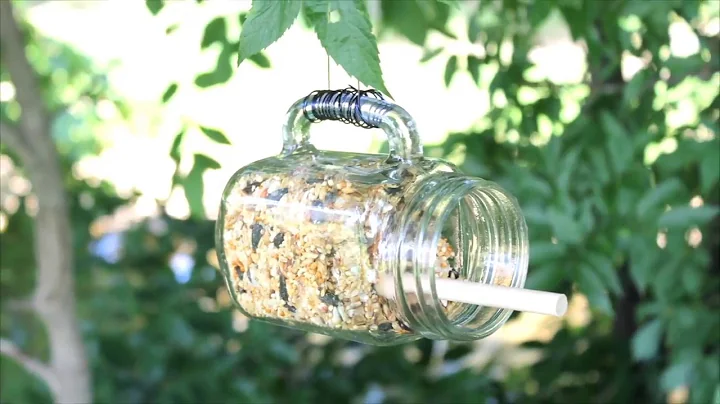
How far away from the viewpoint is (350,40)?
0.47m

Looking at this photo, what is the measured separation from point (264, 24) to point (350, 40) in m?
0.05

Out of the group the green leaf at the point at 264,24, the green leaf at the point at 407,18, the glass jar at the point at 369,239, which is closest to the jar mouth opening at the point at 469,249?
the glass jar at the point at 369,239

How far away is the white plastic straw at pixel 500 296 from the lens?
45cm

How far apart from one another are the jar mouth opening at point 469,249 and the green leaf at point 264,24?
139mm

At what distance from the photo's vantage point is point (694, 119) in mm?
1073

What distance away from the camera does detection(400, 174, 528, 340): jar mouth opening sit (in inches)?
19.2

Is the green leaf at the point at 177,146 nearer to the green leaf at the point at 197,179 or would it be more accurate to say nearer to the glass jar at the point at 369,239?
the green leaf at the point at 197,179

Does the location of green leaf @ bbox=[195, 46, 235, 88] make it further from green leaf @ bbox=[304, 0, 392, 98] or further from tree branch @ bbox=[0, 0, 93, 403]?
green leaf @ bbox=[304, 0, 392, 98]

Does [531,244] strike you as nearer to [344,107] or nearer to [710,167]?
[710,167]

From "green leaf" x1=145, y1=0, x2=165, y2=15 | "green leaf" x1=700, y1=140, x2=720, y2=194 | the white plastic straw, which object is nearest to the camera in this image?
the white plastic straw

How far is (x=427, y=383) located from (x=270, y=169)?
0.87 m

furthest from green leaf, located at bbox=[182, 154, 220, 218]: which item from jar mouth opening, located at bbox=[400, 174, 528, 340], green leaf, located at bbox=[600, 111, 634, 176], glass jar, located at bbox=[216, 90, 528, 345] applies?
green leaf, located at bbox=[600, 111, 634, 176]

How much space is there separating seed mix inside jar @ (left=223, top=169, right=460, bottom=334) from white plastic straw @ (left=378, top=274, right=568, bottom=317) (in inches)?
1.8

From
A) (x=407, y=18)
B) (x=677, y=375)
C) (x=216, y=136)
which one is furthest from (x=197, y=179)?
(x=677, y=375)
